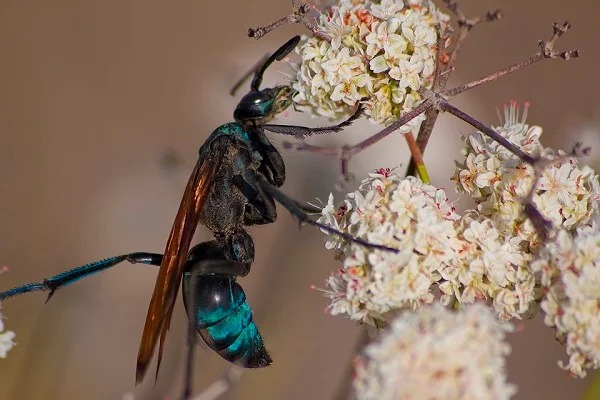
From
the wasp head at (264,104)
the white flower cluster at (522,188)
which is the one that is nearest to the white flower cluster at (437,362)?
the white flower cluster at (522,188)

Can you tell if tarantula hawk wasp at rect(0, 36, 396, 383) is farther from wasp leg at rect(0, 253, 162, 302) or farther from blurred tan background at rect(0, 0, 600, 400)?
blurred tan background at rect(0, 0, 600, 400)

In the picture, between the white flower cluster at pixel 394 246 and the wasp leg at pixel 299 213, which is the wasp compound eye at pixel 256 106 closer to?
the wasp leg at pixel 299 213

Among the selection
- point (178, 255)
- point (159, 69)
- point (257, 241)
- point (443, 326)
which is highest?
point (159, 69)

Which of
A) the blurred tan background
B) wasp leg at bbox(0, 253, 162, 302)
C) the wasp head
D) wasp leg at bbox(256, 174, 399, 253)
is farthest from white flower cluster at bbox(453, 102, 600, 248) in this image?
the blurred tan background

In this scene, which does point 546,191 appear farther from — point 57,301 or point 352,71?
point 57,301

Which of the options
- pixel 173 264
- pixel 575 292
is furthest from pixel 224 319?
pixel 575 292

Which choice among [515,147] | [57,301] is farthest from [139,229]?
[515,147]

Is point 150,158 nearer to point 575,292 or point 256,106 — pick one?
point 256,106
